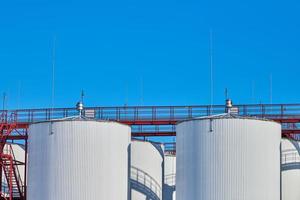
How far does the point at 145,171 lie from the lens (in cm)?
5241

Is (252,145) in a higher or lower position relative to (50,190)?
higher

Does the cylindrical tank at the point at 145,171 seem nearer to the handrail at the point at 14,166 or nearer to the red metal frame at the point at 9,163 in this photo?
the red metal frame at the point at 9,163

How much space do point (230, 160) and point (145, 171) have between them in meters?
11.0

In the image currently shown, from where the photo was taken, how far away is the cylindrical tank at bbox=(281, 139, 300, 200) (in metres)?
50.8

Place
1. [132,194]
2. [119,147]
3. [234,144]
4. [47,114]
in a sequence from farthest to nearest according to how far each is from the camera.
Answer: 1. [47,114]
2. [132,194]
3. [119,147]
4. [234,144]

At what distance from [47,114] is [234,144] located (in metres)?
17.3

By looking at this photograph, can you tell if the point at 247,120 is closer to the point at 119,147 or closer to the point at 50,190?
the point at 119,147

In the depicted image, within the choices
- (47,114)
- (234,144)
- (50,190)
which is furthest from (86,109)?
(234,144)

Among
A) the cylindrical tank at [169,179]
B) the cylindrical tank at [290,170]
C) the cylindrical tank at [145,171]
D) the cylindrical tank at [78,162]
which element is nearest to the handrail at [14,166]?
the cylindrical tank at [145,171]

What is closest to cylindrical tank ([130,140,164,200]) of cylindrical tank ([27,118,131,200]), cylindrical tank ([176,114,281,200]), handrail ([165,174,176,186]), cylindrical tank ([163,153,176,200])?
cylindrical tank ([163,153,176,200])

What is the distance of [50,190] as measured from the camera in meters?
44.8

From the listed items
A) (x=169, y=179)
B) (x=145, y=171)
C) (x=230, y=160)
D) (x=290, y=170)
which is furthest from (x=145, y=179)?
(x=230, y=160)

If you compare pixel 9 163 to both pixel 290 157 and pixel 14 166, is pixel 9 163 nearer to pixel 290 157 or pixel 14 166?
pixel 14 166

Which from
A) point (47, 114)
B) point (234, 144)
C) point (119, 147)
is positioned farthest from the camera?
point (47, 114)
